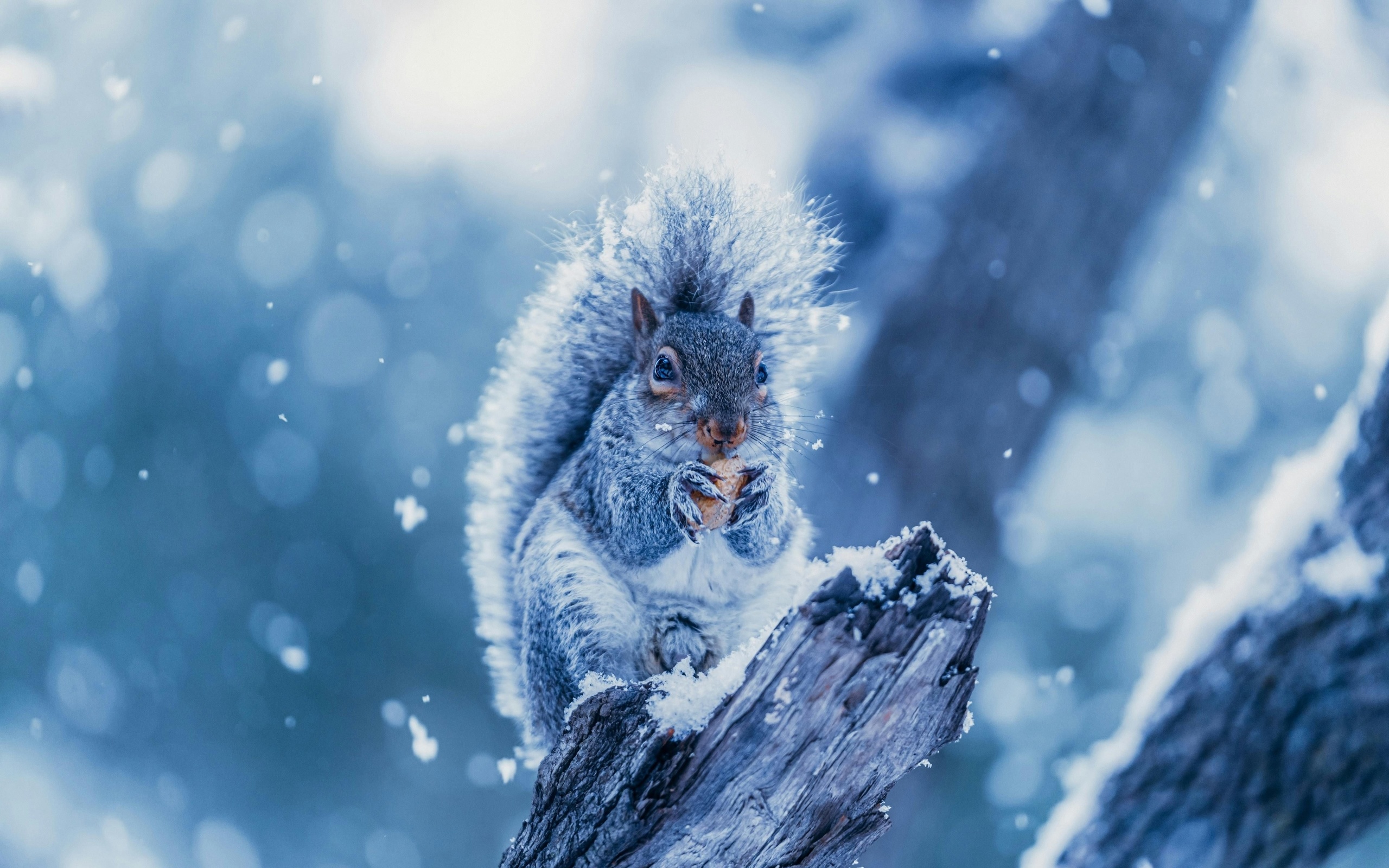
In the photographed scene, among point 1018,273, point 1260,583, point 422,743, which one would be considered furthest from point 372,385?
point 1260,583

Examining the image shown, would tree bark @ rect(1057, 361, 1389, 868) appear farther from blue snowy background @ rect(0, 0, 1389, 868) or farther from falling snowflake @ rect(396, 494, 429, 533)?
falling snowflake @ rect(396, 494, 429, 533)

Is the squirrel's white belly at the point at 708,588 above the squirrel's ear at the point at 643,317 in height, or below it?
below

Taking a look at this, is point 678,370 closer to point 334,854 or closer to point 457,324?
point 457,324

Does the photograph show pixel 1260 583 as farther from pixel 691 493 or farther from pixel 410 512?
pixel 410 512

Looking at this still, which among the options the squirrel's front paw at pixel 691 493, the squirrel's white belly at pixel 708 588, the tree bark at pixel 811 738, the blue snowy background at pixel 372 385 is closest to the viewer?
the tree bark at pixel 811 738

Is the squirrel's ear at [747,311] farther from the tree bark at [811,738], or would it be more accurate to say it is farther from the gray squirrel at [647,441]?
the tree bark at [811,738]

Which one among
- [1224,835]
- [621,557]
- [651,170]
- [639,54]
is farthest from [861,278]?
[1224,835]

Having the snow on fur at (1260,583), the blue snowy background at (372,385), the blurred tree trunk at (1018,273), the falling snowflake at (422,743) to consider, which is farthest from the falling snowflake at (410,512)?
the snow on fur at (1260,583)

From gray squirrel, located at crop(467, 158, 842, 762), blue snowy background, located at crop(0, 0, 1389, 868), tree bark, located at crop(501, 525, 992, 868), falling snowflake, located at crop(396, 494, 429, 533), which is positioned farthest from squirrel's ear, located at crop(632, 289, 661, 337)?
falling snowflake, located at crop(396, 494, 429, 533)
